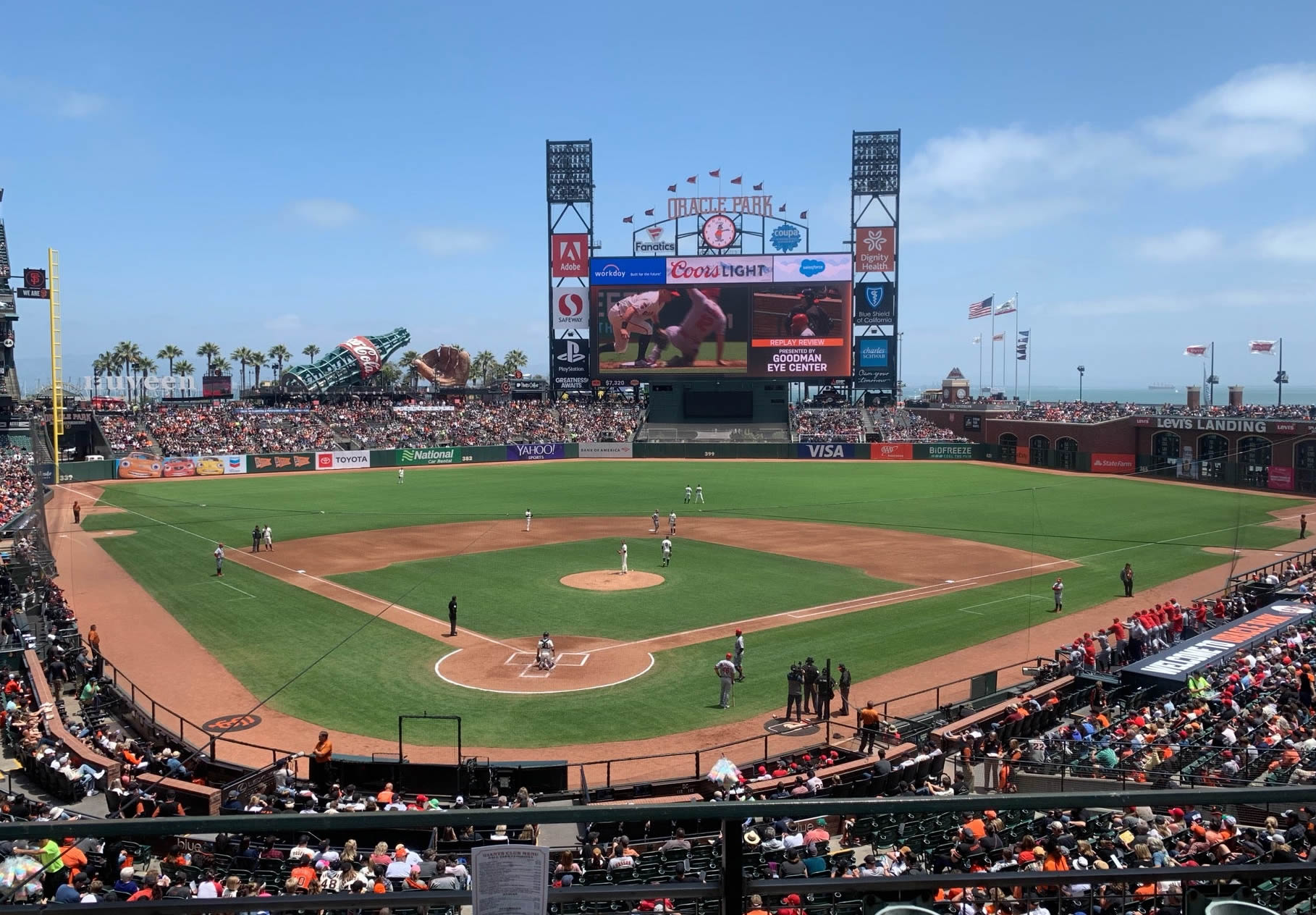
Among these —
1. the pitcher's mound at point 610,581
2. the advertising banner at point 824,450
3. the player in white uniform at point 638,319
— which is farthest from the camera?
the player in white uniform at point 638,319

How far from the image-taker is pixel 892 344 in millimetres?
95812

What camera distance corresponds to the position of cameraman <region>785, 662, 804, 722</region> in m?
20.9

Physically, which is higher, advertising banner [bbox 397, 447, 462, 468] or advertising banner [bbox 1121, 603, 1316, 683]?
advertising banner [bbox 397, 447, 462, 468]

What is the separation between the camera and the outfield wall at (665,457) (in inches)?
2721

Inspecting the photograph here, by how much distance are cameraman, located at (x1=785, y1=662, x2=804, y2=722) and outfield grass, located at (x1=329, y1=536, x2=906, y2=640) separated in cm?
705

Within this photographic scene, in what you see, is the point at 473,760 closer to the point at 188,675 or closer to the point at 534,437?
the point at 188,675

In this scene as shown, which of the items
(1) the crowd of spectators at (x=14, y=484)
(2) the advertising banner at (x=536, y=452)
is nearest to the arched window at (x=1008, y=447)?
(2) the advertising banner at (x=536, y=452)

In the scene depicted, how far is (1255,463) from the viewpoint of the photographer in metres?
63.0

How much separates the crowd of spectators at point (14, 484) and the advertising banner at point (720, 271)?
5553cm

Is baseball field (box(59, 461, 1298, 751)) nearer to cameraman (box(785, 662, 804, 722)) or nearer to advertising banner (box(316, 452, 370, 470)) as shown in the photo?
cameraman (box(785, 662, 804, 722))

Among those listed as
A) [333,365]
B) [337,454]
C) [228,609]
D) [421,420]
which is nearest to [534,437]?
[421,420]

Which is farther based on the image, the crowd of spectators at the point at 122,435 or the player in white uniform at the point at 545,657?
the crowd of spectators at the point at 122,435

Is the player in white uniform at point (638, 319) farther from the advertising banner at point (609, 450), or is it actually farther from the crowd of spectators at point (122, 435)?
the crowd of spectators at point (122, 435)

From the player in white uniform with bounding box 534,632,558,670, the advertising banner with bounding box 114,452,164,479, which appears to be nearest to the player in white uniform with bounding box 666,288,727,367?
the advertising banner with bounding box 114,452,164,479
